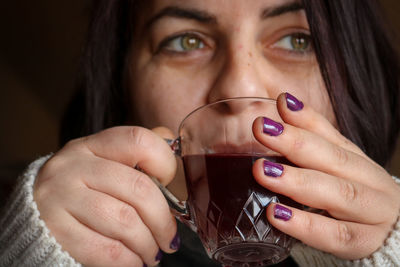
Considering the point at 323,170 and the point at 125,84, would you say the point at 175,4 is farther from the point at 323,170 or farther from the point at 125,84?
the point at 323,170

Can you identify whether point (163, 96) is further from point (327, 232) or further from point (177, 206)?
point (327, 232)

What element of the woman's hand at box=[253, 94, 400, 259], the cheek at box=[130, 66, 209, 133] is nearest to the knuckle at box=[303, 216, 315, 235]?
the woman's hand at box=[253, 94, 400, 259]

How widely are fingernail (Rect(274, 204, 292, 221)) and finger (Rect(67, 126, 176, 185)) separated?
19 cm

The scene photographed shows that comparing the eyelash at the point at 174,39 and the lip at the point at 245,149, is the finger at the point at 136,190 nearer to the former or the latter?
the lip at the point at 245,149

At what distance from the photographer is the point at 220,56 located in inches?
43.3

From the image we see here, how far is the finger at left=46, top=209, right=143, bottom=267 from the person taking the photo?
2.58 ft

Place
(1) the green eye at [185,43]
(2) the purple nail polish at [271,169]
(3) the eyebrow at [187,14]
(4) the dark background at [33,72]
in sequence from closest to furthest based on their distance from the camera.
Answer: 1. (2) the purple nail polish at [271,169]
2. (3) the eyebrow at [187,14]
3. (1) the green eye at [185,43]
4. (4) the dark background at [33,72]

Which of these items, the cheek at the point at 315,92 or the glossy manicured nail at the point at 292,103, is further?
the cheek at the point at 315,92

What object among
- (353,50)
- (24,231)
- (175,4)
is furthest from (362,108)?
(24,231)

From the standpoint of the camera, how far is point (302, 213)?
73cm

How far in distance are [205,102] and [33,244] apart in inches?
18.7

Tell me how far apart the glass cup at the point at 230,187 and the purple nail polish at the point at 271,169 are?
15 millimetres

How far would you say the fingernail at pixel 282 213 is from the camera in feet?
2.33

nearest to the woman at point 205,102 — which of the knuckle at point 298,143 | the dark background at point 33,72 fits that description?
the knuckle at point 298,143
